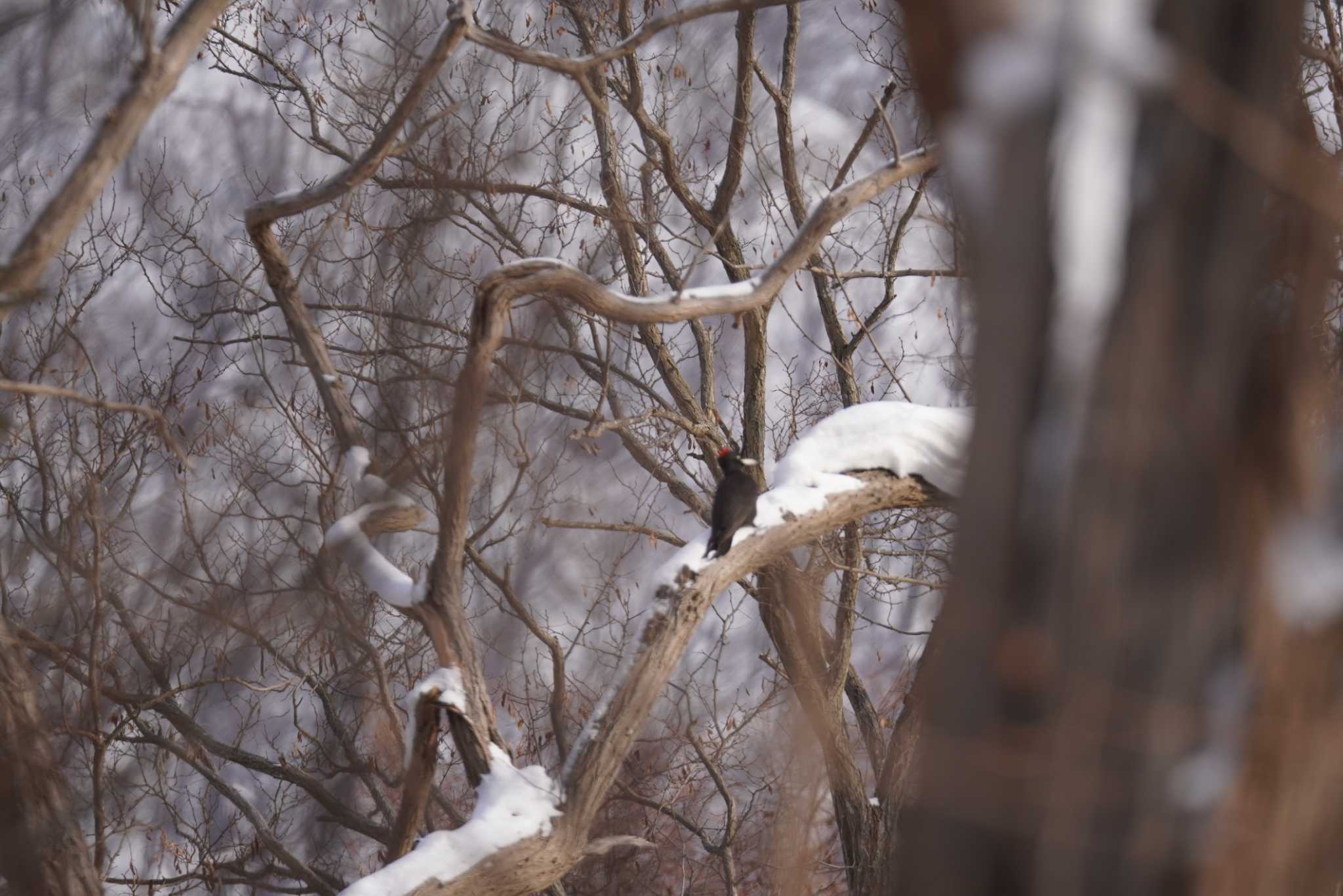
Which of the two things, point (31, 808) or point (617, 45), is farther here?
point (617, 45)

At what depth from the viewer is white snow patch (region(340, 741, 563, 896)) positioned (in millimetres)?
2480

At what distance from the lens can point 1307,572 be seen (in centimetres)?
72

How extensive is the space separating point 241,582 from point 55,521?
83.7 inches

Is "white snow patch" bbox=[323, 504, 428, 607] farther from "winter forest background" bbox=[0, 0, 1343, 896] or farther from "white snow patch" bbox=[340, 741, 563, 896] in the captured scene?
"white snow patch" bbox=[340, 741, 563, 896]

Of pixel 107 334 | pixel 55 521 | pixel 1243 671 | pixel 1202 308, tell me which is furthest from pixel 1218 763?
pixel 55 521

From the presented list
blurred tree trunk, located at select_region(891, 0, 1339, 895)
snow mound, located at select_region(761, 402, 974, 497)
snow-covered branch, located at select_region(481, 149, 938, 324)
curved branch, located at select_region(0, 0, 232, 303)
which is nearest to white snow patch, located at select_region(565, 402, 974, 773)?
snow mound, located at select_region(761, 402, 974, 497)

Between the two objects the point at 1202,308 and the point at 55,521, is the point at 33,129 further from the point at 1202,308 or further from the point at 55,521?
the point at 1202,308

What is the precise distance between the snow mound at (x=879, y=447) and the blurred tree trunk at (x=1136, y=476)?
2669 mm

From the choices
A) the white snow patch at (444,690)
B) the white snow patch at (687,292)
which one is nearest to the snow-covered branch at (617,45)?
the white snow patch at (687,292)

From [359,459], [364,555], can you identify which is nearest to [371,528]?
[364,555]

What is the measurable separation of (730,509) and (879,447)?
2.36 feet

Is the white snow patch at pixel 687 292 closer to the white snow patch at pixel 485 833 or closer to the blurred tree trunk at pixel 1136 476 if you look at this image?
the white snow patch at pixel 485 833

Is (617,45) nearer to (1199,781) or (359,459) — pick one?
(359,459)

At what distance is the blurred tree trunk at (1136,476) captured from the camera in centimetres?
68
